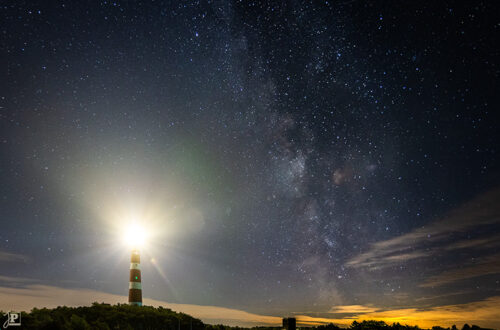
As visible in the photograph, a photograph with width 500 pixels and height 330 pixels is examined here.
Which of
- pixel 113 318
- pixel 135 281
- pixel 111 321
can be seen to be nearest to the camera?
pixel 111 321

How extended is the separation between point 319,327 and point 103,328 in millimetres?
14995

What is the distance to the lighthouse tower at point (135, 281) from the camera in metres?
35.9

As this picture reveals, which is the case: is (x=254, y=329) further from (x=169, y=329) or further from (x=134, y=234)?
(x=134, y=234)

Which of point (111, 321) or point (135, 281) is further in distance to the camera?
point (135, 281)

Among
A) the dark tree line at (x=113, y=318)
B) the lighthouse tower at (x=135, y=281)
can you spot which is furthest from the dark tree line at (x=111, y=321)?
the lighthouse tower at (x=135, y=281)

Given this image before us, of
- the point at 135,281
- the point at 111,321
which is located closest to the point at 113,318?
the point at 111,321

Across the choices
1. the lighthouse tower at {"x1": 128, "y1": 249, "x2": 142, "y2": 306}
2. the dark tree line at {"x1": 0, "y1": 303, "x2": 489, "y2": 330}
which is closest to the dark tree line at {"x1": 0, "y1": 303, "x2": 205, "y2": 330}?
the dark tree line at {"x1": 0, "y1": 303, "x2": 489, "y2": 330}

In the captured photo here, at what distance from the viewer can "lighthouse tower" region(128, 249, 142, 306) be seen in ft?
118

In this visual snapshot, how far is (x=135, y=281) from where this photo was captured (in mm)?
37000

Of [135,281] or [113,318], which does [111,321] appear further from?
[135,281]

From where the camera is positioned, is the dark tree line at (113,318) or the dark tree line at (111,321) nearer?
the dark tree line at (111,321)

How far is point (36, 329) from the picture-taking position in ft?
42.3

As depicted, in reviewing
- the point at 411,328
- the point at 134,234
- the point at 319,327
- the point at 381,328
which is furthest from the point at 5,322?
the point at 134,234

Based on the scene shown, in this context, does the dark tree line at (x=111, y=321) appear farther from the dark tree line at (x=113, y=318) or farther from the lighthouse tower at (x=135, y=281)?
the lighthouse tower at (x=135, y=281)
